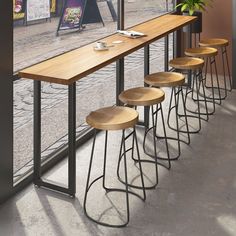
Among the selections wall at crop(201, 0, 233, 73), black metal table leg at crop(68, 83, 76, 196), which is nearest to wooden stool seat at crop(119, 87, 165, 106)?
black metal table leg at crop(68, 83, 76, 196)

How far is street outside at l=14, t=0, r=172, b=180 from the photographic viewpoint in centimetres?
327

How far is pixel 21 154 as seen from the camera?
11.3 ft

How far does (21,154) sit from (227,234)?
1.50 metres

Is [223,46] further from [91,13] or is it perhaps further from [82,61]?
[82,61]

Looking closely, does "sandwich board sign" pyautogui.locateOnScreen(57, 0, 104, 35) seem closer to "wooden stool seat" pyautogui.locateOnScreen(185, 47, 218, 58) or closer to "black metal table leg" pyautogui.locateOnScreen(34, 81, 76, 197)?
"black metal table leg" pyautogui.locateOnScreen(34, 81, 76, 197)

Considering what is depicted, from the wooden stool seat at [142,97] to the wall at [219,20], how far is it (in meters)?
2.72

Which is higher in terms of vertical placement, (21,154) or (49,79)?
(49,79)

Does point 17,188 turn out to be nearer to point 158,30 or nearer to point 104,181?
point 104,181

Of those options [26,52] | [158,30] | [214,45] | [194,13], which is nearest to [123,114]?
[26,52]

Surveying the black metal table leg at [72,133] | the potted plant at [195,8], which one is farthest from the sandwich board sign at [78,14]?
the potted plant at [195,8]

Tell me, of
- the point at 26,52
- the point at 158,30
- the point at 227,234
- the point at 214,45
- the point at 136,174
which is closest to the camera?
the point at 227,234

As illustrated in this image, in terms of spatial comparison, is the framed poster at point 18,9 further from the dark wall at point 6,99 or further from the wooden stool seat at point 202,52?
the wooden stool seat at point 202,52

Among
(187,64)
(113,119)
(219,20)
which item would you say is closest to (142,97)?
(113,119)

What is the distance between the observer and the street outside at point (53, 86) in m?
3.27
